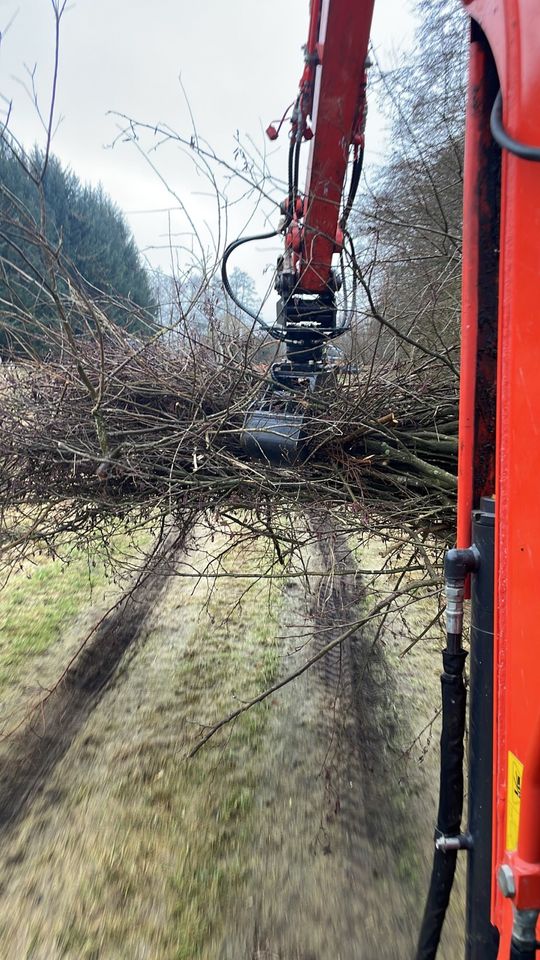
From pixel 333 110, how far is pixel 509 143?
289cm

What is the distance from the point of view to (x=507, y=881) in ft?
2.84

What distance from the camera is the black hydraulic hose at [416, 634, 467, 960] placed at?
1146mm

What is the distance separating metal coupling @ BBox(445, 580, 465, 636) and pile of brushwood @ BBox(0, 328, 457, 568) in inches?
53.5

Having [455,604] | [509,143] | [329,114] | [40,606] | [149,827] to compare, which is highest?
[329,114]

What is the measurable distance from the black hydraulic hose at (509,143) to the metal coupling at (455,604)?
775mm

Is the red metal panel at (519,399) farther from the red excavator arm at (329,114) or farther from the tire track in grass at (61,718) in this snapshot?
the tire track in grass at (61,718)

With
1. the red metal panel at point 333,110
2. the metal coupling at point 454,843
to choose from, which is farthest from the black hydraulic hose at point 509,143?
the red metal panel at point 333,110

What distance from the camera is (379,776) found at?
9.99 ft

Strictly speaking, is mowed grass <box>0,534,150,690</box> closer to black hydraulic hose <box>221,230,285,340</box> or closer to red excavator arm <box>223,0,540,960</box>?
black hydraulic hose <box>221,230,285,340</box>

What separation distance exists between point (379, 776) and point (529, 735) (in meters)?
2.59

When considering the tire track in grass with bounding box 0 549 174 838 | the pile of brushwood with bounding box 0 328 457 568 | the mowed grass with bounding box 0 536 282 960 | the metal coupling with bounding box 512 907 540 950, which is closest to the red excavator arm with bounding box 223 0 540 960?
the metal coupling with bounding box 512 907 540 950

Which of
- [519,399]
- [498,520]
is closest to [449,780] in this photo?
[498,520]

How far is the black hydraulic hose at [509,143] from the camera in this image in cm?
77

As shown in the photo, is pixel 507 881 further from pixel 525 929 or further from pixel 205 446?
pixel 205 446
